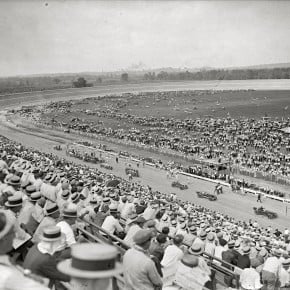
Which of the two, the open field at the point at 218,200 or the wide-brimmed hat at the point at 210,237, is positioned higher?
the wide-brimmed hat at the point at 210,237

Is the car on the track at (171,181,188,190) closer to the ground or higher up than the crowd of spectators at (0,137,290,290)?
closer to the ground

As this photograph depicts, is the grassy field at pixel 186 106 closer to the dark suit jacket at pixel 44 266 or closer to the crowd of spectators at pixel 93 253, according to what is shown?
the crowd of spectators at pixel 93 253

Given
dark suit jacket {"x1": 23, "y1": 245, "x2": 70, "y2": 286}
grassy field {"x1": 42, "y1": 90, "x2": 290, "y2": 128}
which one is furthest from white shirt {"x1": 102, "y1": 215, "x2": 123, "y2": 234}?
grassy field {"x1": 42, "y1": 90, "x2": 290, "y2": 128}

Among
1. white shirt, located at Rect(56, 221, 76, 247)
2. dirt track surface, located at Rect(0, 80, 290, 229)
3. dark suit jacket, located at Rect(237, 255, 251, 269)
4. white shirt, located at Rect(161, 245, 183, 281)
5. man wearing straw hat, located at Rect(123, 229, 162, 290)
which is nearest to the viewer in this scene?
man wearing straw hat, located at Rect(123, 229, 162, 290)

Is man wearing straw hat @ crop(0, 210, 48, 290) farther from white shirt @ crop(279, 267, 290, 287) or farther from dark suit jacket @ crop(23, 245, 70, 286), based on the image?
white shirt @ crop(279, 267, 290, 287)

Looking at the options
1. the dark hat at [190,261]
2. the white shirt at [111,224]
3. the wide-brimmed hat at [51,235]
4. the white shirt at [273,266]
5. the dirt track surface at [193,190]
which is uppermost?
the wide-brimmed hat at [51,235]

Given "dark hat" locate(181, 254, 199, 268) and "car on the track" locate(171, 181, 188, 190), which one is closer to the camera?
"dark hat" locate(181, 254, 199, 268)

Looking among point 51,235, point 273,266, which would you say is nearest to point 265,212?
point 273,266

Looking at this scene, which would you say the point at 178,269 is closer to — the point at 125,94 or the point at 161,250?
the point at 161,250

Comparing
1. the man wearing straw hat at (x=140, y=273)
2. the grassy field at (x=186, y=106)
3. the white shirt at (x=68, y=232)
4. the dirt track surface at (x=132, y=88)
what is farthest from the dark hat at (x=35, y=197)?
the dirt track surface at (x=132, y=88)

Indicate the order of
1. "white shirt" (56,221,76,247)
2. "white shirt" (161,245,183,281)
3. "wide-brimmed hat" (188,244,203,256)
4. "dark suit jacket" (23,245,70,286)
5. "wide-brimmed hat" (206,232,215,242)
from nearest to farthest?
"dark suit jacket" (23,245,70,286)
"white shirt" (56,221,76,247)
"wide-brimmed hat" (188,244,203,256)
"white shirt" (161,245,183,281)
"wide-brimmed hat" (206,232,215,242)

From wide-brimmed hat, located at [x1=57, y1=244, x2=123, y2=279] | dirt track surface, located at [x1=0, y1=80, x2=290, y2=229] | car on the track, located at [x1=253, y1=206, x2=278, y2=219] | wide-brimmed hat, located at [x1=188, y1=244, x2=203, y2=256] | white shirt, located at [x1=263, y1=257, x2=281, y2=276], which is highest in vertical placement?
wide-brimmed hat, located at [x1=57, y1=244, x2=123, y2=279]

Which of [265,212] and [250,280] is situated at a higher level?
[250,280]

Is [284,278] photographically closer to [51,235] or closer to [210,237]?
[210,237]
